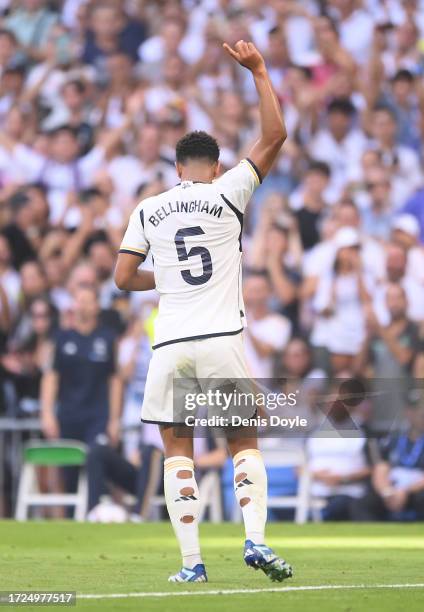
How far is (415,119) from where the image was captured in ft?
61.5

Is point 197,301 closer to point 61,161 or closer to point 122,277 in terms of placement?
point 122,277

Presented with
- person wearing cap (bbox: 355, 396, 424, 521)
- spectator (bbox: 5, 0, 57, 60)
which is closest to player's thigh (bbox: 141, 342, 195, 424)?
person wearing cap (bbox: 355, 396, 424, 521)

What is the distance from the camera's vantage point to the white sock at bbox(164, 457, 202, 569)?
7.81 metres

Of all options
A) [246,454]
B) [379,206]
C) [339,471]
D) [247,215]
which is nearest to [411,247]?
[379,206]

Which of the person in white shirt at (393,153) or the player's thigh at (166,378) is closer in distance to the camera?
the player's thigh at (166,378)

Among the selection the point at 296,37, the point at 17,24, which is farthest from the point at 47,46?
the point at 296,37

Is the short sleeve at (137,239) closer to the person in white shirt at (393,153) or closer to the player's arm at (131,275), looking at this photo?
the player's arm at (131,275)

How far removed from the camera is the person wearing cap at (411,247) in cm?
1663

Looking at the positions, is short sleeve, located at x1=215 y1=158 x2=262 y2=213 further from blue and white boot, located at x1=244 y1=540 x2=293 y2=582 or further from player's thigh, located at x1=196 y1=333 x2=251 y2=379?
blue and white boot, located at x1=244 y1=540 x2=293 y2=582

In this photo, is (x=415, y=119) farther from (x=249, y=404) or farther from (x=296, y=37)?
(x=249, y=404)

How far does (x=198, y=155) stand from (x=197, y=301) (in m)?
0.81

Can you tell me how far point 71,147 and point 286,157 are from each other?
282 centimetres

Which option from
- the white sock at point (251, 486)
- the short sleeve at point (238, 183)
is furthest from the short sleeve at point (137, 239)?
the white sock at point (251, 486)

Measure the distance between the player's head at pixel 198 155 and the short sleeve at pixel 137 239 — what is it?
346 millimetres
